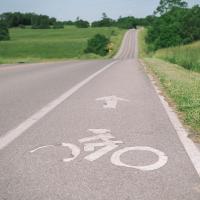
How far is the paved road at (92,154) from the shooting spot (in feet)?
14.2

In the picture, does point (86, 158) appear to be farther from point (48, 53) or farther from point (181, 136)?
point (48, 53)

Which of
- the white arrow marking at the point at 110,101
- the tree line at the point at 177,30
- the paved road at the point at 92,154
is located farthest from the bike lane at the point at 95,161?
the tree line at the point at 177,30

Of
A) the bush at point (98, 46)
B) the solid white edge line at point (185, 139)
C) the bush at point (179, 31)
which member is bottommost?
the bush at point (98, 46)

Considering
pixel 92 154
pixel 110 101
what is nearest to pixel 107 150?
pixel 92 154

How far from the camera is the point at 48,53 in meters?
109

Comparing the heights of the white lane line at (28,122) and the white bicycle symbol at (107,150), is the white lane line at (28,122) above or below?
below

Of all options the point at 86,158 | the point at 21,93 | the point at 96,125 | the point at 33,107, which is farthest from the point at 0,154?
the point at 21,93

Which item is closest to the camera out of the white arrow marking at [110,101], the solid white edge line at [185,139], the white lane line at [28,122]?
the solid white edge line at [185,139]

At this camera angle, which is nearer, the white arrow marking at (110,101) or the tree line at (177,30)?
the white arrow marking at (110,101)

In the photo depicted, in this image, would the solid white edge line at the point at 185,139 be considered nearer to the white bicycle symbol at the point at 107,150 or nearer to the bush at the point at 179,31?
the white bicycle symbol at the point at 107,150

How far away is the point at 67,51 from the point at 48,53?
17.4 ft

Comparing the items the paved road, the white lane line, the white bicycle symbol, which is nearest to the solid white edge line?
the paved road

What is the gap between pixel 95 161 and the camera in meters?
5.35

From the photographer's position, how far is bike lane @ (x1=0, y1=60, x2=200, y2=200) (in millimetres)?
4297
